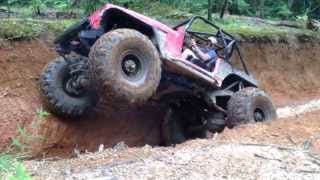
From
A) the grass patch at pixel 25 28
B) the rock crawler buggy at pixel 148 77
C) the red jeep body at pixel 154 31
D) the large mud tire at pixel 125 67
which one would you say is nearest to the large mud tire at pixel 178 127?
the rock crawler buggy at pixel 148 77

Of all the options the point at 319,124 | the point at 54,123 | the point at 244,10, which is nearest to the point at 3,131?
the point at 54,123

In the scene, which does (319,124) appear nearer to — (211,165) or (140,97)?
(140,97)

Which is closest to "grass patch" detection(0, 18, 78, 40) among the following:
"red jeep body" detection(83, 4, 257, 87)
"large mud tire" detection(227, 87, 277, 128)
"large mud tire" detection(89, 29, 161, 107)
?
"red jeep body" detection(83, 4, 257, 87)

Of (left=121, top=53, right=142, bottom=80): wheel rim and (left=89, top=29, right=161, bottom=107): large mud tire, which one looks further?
(left=121, top=53, right=142, bottom=80): wheel rim

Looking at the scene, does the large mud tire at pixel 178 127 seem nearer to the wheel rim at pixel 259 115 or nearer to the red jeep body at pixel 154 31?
the wheel rim at pixel 259 115

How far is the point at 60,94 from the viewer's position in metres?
9.48

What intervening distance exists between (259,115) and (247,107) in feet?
2.09

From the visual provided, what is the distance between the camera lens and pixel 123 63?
8352mm

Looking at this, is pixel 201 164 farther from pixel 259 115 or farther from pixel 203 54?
pixel 259 115

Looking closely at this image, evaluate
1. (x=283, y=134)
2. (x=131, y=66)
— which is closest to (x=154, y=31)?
(x=131, y=66)

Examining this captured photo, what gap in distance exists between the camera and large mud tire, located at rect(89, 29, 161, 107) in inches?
313

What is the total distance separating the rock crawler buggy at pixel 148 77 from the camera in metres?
8.15

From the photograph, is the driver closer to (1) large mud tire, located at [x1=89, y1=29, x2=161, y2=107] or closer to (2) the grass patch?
(1) large mud tire, located at [x1=89, y1=29, x2=161, y2=107]

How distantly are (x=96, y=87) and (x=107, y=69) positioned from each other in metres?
0.38
